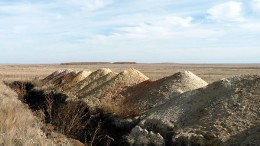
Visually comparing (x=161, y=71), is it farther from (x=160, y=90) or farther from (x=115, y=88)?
(x=160, y=90)

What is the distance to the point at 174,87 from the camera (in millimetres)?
18594

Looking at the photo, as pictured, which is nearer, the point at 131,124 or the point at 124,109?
the point at 131,124

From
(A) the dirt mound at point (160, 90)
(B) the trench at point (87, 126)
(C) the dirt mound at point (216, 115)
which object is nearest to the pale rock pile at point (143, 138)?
(B) the trench at point (87, 126)

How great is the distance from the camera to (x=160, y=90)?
18.5 metres

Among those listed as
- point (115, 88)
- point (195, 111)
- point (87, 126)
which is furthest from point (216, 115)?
point (115, 88)

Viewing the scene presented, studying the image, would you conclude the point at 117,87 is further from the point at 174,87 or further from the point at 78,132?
the point at 78,132

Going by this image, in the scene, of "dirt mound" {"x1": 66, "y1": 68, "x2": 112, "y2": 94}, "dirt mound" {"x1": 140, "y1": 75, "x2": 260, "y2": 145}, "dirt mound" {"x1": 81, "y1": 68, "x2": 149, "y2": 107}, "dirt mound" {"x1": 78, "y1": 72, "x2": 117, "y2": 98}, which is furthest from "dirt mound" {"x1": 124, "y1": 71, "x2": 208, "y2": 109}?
"dirt mound" {"x1": 66, "y1": 68, "x2": 112, "y2": 94}

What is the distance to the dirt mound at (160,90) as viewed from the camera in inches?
689

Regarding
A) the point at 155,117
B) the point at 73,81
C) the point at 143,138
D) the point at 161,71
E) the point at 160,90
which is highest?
the point at 160,90

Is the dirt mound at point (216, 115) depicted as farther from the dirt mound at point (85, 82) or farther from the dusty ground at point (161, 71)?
the dusty ground at point (161, 71)

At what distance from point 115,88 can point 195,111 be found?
27.8ft

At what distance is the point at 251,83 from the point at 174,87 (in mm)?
4689

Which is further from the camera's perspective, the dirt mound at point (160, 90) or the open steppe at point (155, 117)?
the dirt mound at point (160, 90)

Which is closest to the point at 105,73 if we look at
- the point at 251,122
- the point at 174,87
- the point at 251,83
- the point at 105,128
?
the point at 174,87
